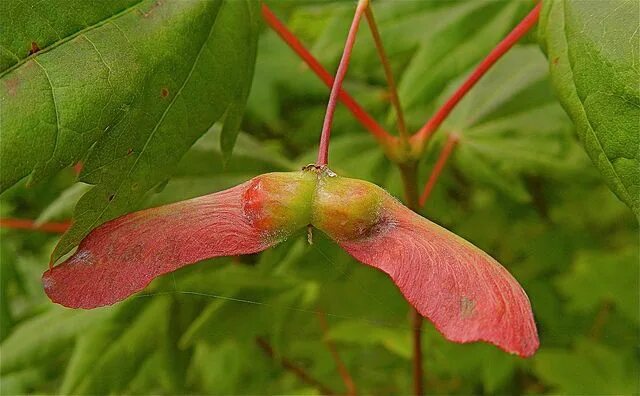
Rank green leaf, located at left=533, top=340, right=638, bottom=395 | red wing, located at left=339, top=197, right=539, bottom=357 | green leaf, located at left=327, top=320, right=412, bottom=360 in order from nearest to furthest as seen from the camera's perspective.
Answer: red wing, located at left=339, top=197, right=539, bottom=357 < green leaf, located at left=327, top=320, right=412, bottom=360 < green leaf, located at left=533, top=340, right=638, bottom=395

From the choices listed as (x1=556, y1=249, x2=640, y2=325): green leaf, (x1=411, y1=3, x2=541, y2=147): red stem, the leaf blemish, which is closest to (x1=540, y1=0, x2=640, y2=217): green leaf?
(x1=411, y1=3, x2=541, y2=147): red stem

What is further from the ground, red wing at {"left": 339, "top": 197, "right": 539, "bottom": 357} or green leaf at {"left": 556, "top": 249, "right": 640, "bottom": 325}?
red wing at {"left": 339, "top": 197, "right": 539, "bottom": 357}

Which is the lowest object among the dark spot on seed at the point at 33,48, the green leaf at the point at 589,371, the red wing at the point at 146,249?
the green leaf at the point at 589,371

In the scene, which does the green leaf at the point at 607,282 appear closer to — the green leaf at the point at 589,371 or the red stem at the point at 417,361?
the green leaf at the point at 589,371

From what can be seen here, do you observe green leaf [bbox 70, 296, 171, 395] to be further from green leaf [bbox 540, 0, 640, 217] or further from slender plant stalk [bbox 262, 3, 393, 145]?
green leaf [bbox 540, 0, 640, 217]

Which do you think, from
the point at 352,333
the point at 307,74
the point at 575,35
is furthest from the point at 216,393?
the point at 575,35

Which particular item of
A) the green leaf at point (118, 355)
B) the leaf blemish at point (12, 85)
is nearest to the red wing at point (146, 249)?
the leaf blemish at point (12, 85)
